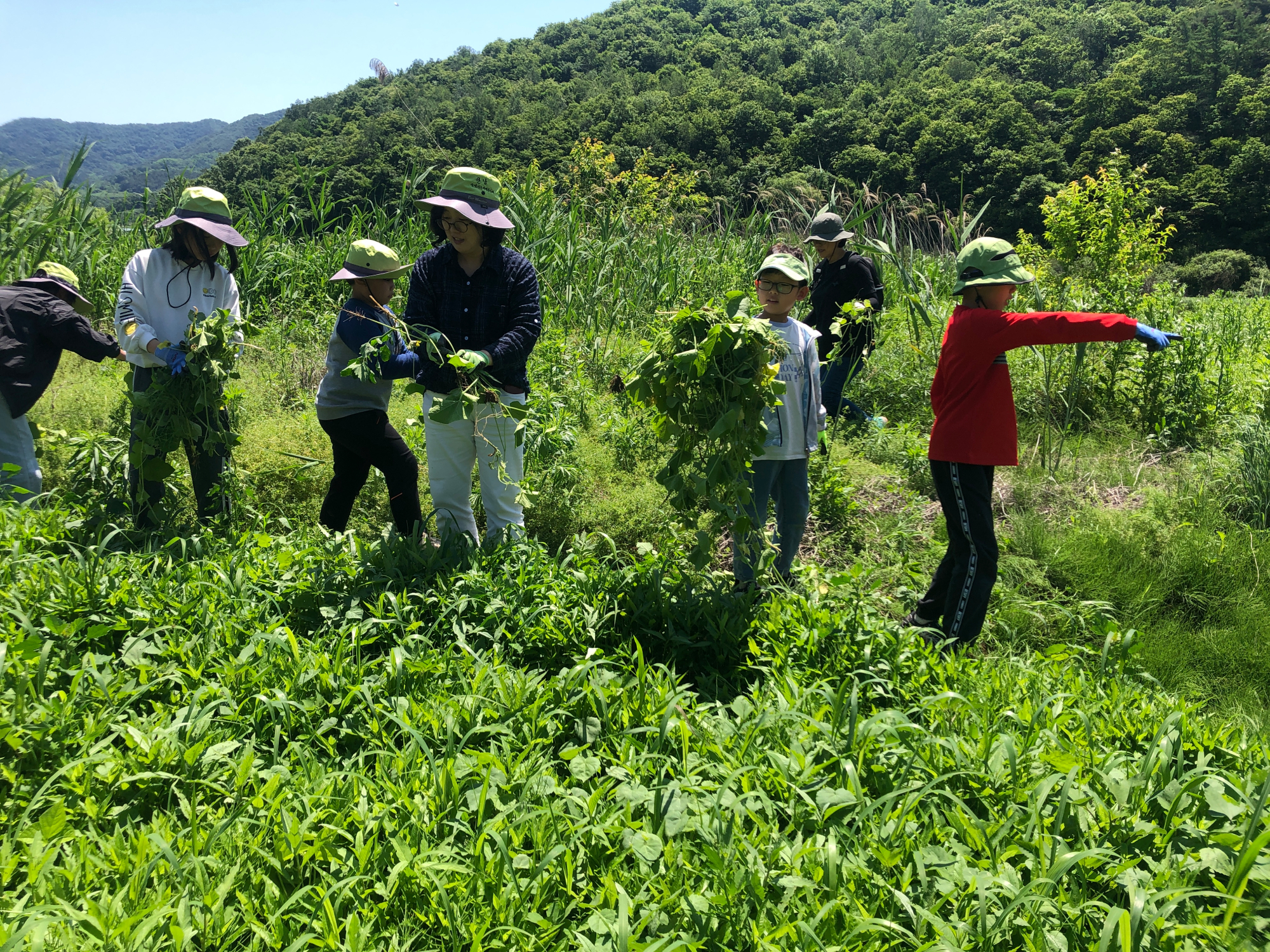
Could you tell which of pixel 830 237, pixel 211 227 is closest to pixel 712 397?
pixel 211 227

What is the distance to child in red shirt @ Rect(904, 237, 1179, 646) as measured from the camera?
3.22 m

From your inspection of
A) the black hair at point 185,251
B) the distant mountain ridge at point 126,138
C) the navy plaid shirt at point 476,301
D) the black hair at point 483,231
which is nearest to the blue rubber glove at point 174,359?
the black hair at point 185,251

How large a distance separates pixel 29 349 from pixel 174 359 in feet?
3.70

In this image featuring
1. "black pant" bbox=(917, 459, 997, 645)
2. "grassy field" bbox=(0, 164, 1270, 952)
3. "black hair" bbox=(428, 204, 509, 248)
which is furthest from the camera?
"black hair" bbox=(428, 204, 509, 248)

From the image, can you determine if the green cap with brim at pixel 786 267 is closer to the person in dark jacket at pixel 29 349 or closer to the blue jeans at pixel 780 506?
the blue jeans at pixel 780 506

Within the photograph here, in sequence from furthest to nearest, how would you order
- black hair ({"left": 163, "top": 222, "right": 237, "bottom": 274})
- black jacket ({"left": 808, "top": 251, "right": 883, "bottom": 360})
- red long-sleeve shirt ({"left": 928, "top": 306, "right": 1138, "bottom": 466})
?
black jacket ({"left": 808, "top": 251, "right": 883, "bottom": 360}) → black hair ({"left": 163, "top": 222, "right": 237, "bottom": 274}) → red long-sleeve shirt ({"left": 928, "top": 306, "right": 1138, "bottom": 466})

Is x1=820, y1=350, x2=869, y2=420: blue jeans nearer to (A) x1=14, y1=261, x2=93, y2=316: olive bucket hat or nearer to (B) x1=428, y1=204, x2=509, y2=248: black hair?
(B) x1=428, y1=204, x2=509, y2=248: black hair

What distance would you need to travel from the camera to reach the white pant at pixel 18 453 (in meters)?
3.96

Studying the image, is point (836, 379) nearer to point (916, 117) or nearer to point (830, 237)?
point (830, 237)

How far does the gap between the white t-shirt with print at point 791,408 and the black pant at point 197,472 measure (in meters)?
2.65

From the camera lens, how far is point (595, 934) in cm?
166

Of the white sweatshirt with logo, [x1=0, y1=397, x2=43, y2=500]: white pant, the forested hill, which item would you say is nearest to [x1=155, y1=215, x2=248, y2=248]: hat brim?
the white sweatshirt with logo

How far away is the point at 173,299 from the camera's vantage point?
3.69 meters

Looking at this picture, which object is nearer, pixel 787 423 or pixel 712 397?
pixel 712 397
